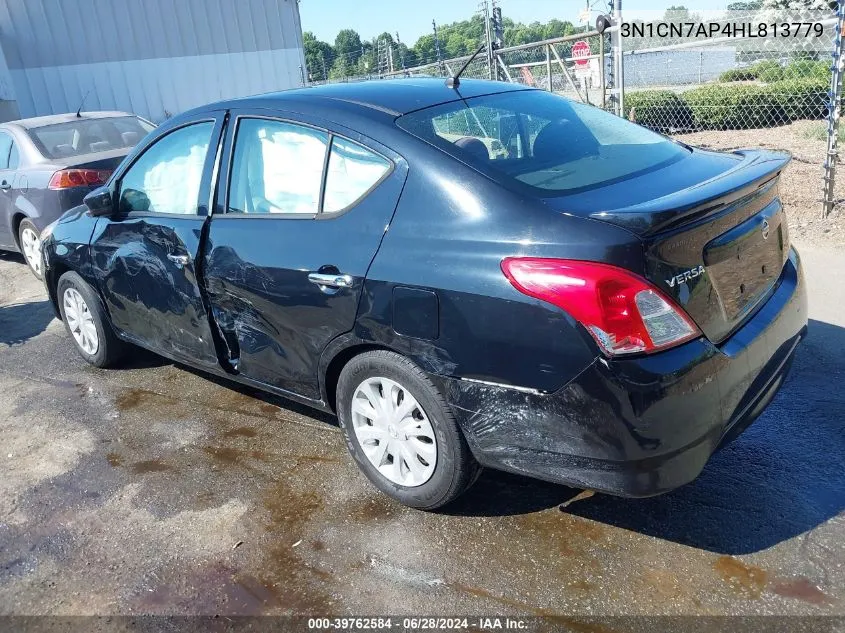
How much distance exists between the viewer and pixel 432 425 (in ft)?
9.19

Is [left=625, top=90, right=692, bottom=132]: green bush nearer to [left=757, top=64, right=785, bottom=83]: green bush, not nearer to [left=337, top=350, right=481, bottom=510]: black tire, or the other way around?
[left=757, top=64, right=785, bottom=83]: green bush

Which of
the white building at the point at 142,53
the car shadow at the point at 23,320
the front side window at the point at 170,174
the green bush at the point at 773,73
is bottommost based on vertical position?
the car shadow at the point at 23,320

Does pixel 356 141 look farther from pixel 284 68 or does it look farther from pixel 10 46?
pixel 284 68

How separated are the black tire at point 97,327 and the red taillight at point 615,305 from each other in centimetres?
330

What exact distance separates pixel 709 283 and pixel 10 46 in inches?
793

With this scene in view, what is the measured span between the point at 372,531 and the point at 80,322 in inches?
116

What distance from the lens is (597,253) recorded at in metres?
2.33

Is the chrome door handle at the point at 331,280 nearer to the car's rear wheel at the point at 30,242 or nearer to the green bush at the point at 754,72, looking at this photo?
the car's rear wheel at the point at 30,242

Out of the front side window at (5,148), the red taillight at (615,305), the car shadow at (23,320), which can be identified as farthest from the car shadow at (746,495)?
the front side window at (5,148)

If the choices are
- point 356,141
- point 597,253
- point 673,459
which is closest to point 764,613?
point 673,459

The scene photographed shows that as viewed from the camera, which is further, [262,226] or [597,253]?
[262,226]

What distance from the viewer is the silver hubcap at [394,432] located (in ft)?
9.46

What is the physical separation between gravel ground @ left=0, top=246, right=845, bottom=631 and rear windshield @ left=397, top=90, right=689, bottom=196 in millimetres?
1342

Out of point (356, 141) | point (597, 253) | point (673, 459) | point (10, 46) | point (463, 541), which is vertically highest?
point (10, 46)
